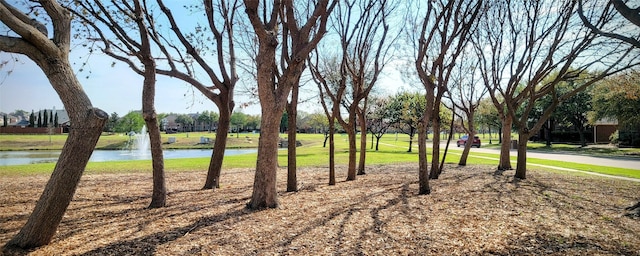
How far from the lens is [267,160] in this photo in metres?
6.44

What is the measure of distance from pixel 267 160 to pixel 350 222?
1981mm

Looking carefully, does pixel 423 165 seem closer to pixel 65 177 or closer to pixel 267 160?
pixel 267 160

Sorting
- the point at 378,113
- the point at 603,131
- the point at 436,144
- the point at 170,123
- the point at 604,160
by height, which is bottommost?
the point at 604,160

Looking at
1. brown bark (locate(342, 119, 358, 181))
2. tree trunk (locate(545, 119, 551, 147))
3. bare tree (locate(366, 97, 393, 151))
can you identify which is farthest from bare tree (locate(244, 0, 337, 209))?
tree trunk (locate(545, 119, 551, 147))

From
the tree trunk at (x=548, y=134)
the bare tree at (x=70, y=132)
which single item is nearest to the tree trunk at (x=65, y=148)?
the bare tree at (x=70, y=132)

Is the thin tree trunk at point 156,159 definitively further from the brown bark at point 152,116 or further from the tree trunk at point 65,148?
the tree trunk at point 65,148

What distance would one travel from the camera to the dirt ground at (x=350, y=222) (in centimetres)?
436

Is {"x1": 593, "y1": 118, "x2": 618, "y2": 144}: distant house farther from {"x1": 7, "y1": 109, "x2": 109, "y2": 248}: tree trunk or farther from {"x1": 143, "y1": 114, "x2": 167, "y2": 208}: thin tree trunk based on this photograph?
{"x1": 7, "y1": 109, "x2": 109, "y2": 248}: tree trunk

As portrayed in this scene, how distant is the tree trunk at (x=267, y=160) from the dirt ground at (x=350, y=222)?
304 mm

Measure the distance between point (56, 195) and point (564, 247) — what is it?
6.48m

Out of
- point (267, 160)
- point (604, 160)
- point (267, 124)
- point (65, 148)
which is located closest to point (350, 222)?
point (267, 160)

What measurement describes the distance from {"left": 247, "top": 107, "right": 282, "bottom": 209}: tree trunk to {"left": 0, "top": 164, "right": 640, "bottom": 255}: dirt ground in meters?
0.30

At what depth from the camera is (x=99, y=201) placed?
24.8 feet

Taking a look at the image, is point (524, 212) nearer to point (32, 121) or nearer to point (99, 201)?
point (99, 201)
